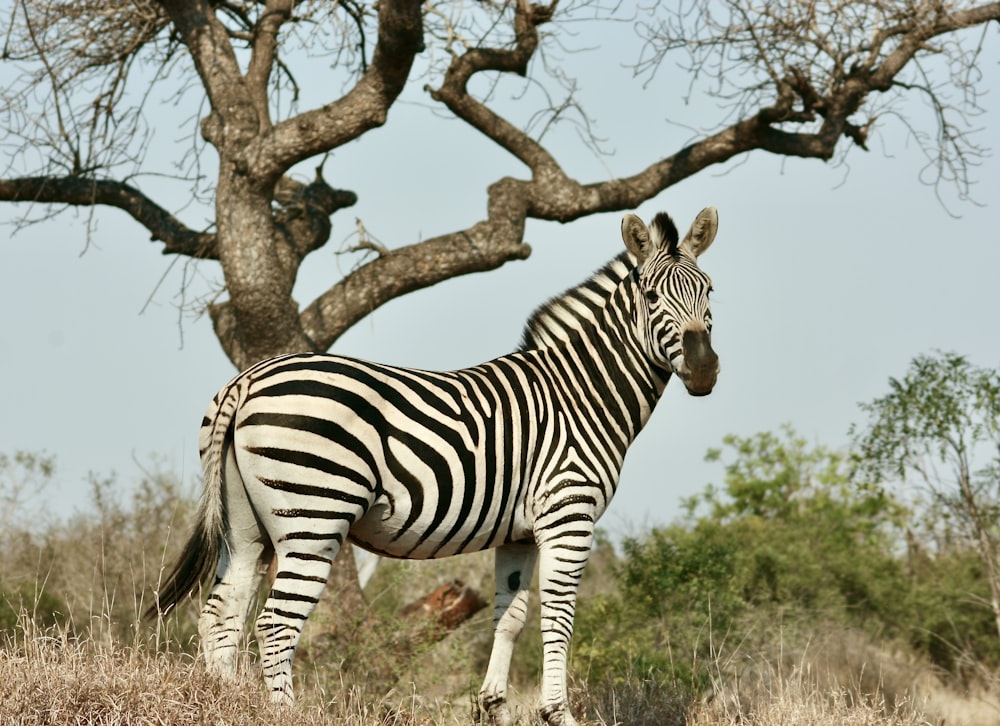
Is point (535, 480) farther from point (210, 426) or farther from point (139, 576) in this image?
point (139, 576)

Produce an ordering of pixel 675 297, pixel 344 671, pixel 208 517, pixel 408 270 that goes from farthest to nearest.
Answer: pixel 408 270 < pixel 344 671 < pixel 675 297 < pixel 208 517

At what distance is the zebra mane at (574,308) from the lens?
6570 millimetres

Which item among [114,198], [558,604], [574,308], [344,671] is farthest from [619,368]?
[114,198]

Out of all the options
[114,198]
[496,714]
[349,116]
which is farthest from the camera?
[114,198]

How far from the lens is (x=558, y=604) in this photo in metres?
5.91

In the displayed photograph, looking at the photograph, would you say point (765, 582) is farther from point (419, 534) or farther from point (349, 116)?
point (419, 534)

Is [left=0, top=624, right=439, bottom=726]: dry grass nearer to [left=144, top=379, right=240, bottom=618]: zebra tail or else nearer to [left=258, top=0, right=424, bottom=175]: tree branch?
[left=144, top=379, right=240, bottom=618]: zebra tail

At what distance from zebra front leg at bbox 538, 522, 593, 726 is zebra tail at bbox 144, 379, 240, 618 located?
5.52 feet

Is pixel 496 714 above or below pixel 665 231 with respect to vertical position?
below

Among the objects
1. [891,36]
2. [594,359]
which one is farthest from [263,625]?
[891,36]

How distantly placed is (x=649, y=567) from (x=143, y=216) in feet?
22.0

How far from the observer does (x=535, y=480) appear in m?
5.92

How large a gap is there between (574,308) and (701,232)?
0.88m

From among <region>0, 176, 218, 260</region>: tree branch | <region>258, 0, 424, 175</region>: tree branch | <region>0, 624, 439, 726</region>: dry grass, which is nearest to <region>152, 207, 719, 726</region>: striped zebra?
<region>0, 624, 439, 726</region>: dry grass
